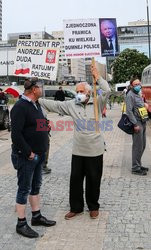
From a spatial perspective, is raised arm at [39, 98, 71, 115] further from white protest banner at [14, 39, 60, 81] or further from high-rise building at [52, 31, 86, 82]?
high-rise building at [52, 31, 86, 82]

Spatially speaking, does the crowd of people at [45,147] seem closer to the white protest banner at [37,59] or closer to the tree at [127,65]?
the white protest banner at [37,59]

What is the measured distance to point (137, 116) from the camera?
788cm

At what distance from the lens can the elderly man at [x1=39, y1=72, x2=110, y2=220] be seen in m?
5.28

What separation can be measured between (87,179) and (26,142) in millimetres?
1182

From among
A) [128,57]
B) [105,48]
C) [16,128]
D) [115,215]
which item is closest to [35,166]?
[16,128]

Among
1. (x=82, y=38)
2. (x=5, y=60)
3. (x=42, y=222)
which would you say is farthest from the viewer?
(x=5, y=60)

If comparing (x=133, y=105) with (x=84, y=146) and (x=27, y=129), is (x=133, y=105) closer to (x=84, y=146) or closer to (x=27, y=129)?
(x=84, y=146)

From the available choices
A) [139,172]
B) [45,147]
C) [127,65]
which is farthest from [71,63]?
[45,147]

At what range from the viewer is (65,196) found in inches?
252

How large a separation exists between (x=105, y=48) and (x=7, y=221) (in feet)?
19.4

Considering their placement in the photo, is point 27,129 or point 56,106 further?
point 56,106

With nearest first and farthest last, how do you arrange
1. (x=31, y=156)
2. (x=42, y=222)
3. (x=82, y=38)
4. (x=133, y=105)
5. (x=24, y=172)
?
(x=31, y=156)
(x=24, y=172)
(x=42, y=222)
(x=82, y=38)
(x=133, y=105)

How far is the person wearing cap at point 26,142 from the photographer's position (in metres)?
4.61

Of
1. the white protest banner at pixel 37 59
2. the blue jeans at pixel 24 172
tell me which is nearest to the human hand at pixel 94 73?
the blue jeans at pixel 24 172
